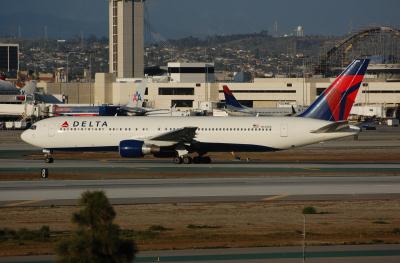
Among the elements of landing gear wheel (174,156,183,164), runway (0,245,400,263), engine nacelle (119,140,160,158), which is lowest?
runway (0,245,400,263)

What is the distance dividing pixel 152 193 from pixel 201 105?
10075cm

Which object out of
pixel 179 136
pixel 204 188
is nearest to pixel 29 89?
pixel 179 136

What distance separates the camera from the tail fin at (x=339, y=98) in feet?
201

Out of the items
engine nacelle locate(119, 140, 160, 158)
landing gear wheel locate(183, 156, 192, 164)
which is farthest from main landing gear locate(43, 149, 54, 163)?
landing gear wheel locate(183, 156, 192, 164)

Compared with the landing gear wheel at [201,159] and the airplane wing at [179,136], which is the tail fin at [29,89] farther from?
the airplane wing at [179,136]

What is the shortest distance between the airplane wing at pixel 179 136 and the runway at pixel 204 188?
367 inches

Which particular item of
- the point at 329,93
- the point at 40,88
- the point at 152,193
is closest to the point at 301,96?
the point at 40,88

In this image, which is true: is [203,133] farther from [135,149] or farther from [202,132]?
[135,149]

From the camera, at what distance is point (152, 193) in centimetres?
4338

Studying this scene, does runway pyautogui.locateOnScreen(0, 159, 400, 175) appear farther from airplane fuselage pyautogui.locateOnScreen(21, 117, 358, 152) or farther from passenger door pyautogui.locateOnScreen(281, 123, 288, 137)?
passenger door pyautogui.locateOnScreen(281, 123, 288, 137)

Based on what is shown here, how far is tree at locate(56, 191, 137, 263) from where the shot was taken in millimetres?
18609

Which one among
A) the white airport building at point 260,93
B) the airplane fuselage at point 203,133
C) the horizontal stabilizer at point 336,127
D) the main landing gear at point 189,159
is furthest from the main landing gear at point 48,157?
the white airport building at point 260,93

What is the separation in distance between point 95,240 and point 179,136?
4103cm

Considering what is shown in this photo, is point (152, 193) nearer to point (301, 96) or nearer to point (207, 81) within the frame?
point (301, 96)
